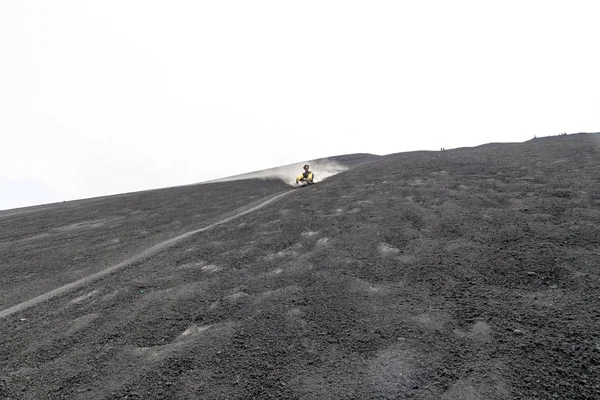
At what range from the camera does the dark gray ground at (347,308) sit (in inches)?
121

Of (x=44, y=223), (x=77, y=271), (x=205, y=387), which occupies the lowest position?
(x=205, y=387)

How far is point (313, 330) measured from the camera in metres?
3.85

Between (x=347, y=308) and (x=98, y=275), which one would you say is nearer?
(x=347, y=308)

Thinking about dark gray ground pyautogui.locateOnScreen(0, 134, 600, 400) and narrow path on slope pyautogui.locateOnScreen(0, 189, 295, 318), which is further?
narrow path on slope pyautogui.locateOnScreen(0, 189, 295, 318)

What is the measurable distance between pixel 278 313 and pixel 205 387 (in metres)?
1.36

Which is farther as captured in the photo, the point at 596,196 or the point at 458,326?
the point at 596,196

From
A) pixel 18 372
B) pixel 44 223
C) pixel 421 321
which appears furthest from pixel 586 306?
pixel 44 223

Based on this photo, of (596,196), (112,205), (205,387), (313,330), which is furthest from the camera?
(112,205)

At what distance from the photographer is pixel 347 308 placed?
4.21 metres

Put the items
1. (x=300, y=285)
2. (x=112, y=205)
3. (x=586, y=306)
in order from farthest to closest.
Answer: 1. (x=112, y=205)
2. (x=300, y=285)
3. (x=586, y=306)

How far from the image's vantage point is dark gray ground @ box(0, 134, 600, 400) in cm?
307

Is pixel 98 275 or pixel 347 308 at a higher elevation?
pixel 98 275

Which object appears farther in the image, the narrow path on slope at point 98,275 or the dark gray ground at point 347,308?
the narrow path on slope at point 98,275

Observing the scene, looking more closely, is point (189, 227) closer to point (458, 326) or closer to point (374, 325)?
point (374, 325)
